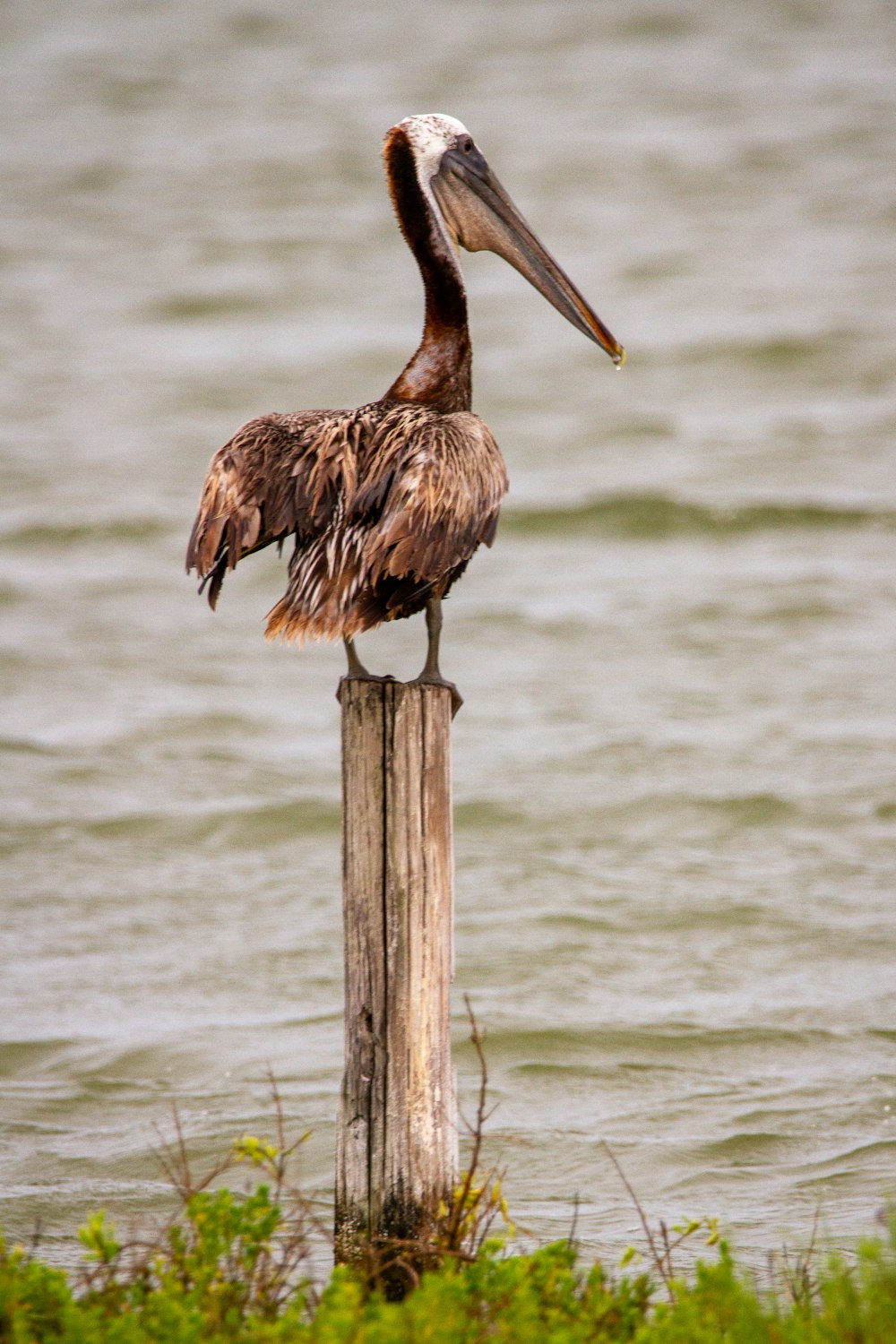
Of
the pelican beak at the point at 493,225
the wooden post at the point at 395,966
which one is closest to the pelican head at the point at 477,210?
the pelican beak at the point at 493,225

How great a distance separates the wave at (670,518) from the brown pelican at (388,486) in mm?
12744

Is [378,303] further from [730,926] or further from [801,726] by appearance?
[730,926]

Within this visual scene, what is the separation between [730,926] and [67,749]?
5.53 m

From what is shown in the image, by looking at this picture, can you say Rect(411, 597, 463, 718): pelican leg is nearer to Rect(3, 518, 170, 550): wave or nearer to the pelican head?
the pelican head

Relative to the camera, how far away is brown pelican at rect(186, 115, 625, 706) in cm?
458

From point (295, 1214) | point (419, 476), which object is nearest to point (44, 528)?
point (295, 1214)

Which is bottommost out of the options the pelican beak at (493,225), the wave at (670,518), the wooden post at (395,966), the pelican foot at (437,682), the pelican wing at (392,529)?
the wooden post at (395,966)

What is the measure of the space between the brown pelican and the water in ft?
9.06

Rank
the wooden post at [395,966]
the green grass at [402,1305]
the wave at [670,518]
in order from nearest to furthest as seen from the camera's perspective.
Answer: the green grass at [402,1305]
the wooden post at [395,966]
the wave at [670,518]

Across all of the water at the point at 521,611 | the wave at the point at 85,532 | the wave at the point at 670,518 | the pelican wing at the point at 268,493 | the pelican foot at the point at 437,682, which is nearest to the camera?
the pelican foot at the point at 437,682

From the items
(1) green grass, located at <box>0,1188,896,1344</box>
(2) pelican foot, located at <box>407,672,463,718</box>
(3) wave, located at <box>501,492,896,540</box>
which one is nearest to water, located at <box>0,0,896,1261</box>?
(3) wave, located at <box>501,492,896,540</box>

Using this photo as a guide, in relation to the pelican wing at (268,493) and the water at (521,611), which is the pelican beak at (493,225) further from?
the water at (521,611)

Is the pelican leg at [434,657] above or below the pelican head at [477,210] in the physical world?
below

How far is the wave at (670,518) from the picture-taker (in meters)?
17.5
